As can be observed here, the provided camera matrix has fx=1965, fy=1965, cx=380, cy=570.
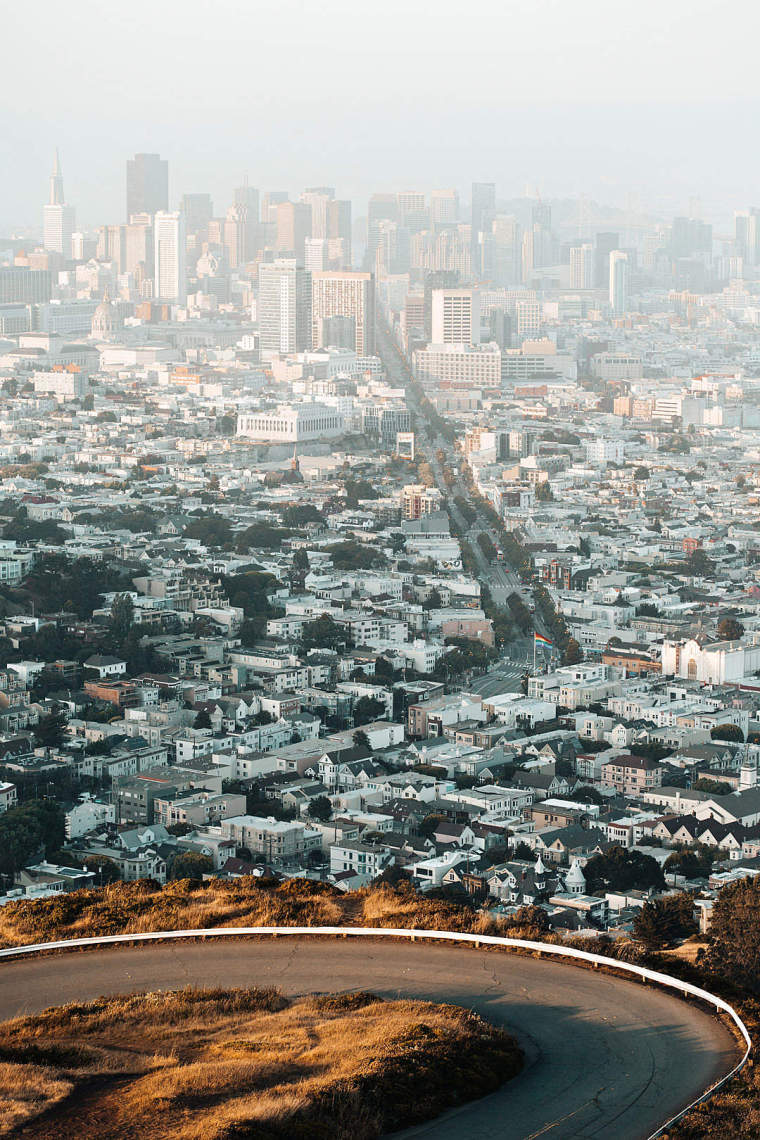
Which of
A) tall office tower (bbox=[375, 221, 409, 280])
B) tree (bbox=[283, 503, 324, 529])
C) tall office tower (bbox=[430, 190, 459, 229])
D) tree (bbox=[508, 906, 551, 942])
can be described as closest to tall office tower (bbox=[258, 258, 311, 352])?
tall office tower (bbox=[375, 221, 409, 280])

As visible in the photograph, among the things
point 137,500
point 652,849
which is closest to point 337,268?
point 137,500

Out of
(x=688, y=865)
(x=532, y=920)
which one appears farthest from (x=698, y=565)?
(x=532, y=920)

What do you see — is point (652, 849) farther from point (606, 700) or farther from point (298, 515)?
point (298, 515)

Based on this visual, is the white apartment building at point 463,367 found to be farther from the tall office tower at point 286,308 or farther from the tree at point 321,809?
the tree at point 321,809

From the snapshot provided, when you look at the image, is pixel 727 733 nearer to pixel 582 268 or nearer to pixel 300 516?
pixel 300 516

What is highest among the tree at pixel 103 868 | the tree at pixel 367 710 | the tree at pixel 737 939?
the tree at pixel 737 939

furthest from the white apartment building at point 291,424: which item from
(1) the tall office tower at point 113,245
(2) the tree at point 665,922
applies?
A: (1) the tall office tower at point 113,245
